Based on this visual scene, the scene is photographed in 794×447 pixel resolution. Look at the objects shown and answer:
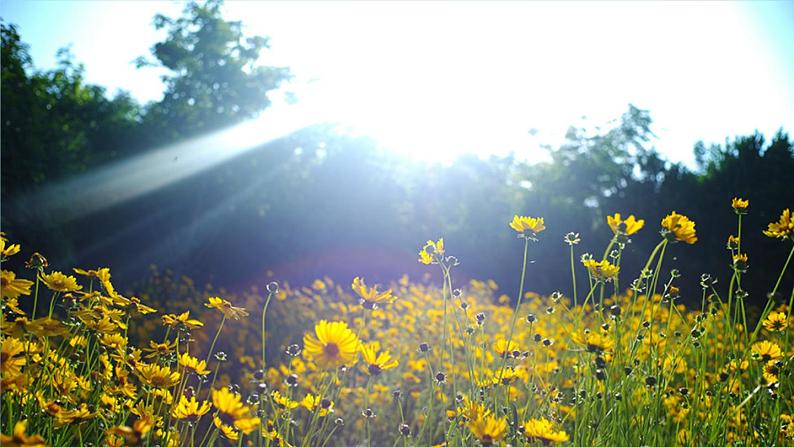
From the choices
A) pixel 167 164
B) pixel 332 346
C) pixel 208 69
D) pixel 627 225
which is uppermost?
pixel 208 69

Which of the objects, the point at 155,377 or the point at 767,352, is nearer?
the point at 155,377

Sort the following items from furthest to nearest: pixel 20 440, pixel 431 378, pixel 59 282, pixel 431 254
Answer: pixel 431 378
pixel 431 254
pixel 59 282
pixel 20 440

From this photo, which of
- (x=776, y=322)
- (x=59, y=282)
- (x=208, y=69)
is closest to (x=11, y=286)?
(x=59, y=282)

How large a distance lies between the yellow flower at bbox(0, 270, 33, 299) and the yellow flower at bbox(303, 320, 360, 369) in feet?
2.06

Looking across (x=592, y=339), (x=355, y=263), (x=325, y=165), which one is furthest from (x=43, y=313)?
(x=325, y=165)

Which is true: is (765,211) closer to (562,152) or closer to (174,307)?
(562,152)

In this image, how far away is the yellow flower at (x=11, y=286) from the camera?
4.29 ft

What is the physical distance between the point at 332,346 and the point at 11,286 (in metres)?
0.71

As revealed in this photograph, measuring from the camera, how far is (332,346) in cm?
131

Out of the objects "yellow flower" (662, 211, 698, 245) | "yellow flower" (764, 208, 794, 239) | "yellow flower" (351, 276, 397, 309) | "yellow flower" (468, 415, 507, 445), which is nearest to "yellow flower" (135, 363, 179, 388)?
"yellow flower" (351, 276, 397, 309)

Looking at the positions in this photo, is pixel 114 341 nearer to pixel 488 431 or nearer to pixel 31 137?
pixel 488 431

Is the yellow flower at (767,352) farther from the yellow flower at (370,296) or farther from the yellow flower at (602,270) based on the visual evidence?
the yellow flower at (370,296)

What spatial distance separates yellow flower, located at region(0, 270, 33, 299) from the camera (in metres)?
1.31

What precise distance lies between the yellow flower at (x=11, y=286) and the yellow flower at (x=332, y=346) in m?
0.63
